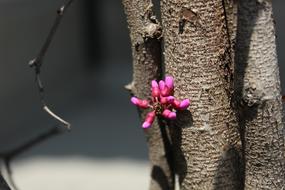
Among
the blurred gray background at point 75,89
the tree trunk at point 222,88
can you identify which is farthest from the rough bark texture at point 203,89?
the blurred gray background at point 75,89

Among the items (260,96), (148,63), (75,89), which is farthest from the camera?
(75,89)

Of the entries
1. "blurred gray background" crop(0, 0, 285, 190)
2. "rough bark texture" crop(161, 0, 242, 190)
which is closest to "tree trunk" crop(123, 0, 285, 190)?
"rough bark texture" crop(161, 0, 242, 190)

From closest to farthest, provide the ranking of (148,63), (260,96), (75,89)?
1. (260,96)
2. (148,63)
3. (75,89)

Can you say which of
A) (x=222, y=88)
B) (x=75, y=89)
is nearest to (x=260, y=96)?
(x=222, y=88)

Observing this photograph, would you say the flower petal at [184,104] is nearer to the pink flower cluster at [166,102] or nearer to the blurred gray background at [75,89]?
the pink flower cluster at [166,102]

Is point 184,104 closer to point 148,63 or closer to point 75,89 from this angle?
point 148,63

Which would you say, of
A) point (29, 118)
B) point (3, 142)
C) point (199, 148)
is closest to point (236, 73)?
point (199, 148)
